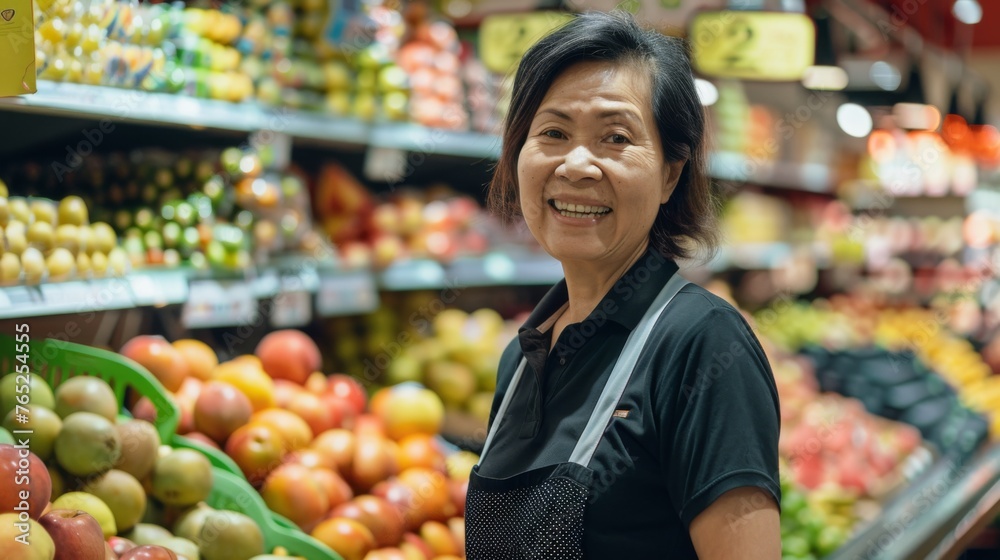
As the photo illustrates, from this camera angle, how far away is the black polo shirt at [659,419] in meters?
1.23

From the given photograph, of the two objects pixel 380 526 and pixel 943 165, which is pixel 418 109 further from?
pixel 943 165

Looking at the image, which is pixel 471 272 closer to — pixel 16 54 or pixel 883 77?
pixel 16 54

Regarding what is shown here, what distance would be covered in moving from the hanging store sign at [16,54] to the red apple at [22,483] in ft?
1.66

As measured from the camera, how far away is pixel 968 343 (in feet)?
19.5

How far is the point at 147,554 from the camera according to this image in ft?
4.60

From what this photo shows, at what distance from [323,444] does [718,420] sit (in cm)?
132

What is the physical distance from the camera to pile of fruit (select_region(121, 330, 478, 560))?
2059 mm

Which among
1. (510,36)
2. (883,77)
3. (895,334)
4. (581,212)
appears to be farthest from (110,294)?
(883,77)

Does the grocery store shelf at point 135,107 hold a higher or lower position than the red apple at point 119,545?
higher

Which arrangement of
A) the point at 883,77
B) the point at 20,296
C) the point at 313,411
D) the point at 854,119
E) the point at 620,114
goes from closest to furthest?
the point at 620,114 → the point at 20,296 → the point at 313,411 → the point at 883,77 → the point at 854,119

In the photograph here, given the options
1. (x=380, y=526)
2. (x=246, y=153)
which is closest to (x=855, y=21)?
(x=246, y=153)

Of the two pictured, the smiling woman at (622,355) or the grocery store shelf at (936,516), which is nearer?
the smiling woman at (622,355)

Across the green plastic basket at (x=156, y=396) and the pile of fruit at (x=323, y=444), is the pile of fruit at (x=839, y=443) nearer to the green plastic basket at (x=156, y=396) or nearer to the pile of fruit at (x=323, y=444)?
the pile of fruit at (x=323, y=444)

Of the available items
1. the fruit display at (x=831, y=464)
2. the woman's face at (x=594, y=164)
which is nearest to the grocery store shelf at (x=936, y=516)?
the fruit display at (x=831, y=464)
